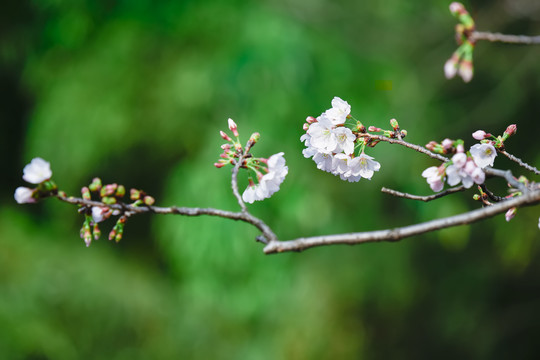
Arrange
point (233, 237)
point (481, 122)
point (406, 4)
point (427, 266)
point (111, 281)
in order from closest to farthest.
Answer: point (233, 237), point (481, 122), point (406, 4), point (111, 281), point (427, 266)

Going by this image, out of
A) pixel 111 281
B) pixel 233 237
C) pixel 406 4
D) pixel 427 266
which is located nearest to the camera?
pixel 233 237

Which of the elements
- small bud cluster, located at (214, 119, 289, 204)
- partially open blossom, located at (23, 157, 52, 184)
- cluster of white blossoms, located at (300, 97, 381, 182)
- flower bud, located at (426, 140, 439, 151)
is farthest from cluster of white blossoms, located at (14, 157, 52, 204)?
flower bud, located at (426, 140, 439, 151)

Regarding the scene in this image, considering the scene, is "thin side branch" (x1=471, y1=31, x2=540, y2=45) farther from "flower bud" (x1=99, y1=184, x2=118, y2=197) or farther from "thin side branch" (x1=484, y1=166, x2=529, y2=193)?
"flower bud" (x1=99, y1=184, x2=118, y2=197)

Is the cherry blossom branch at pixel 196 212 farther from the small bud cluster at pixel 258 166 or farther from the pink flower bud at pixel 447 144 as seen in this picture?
the pink flower bud at pixel 447 144

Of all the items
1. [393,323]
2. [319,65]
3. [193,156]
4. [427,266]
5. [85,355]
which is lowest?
[85,355]

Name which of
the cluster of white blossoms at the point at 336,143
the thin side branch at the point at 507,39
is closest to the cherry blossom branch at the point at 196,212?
the cluster of white blossoms at the point at 336,143

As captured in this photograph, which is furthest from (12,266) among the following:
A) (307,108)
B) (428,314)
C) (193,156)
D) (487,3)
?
(487,3)

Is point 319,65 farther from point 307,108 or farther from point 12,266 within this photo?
point 12,266
